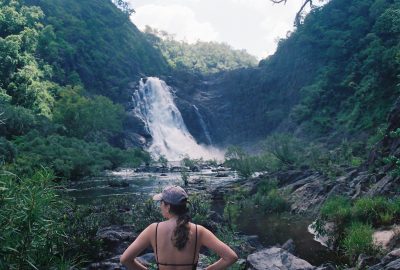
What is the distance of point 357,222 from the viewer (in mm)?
11617

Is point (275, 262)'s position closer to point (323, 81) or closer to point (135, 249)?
point (135, 249)

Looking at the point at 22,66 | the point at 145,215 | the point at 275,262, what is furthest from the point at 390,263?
the point at 22,66

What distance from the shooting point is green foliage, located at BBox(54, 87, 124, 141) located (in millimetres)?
49781

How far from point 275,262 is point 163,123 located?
2253 inches

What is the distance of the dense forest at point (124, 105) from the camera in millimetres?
9074

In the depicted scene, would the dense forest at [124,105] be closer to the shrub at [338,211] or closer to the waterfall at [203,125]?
the shrub at [338,211]

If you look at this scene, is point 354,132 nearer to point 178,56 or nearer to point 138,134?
point 138,134

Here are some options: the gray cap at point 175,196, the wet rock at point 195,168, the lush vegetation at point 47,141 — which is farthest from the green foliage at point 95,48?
the gray cap at point 175,196

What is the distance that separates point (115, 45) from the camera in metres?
87.8

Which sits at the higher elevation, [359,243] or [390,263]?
[390,263]

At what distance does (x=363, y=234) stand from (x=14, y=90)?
48.5 m

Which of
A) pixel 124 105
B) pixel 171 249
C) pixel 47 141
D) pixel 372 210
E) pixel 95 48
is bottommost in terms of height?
pixel 372 210

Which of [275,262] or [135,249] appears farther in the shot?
[275,262]

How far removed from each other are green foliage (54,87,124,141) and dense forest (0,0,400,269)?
0.18 meters
